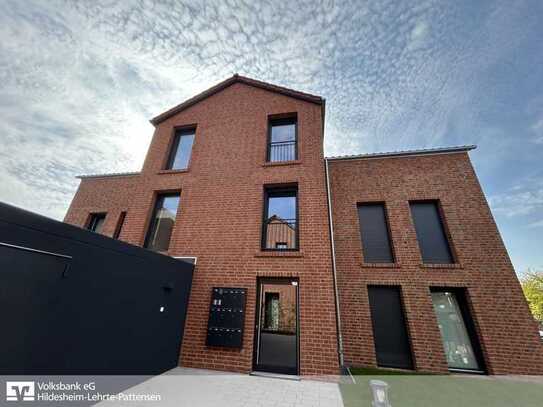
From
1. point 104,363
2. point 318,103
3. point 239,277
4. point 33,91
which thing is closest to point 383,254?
point 239,277

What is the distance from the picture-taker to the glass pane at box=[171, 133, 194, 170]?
7.13 meters

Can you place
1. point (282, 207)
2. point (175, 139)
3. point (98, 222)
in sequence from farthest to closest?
point (98, 222), point (175, 139), point (282, 207)

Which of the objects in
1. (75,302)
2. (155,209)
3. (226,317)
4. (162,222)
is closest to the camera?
(75,302)

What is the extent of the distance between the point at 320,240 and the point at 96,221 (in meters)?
9.70

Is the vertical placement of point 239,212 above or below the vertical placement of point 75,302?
above

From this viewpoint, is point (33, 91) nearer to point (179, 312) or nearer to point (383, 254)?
point (179, 312)

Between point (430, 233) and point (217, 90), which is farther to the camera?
point (217, 90)

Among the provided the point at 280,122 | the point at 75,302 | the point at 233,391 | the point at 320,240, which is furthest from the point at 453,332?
the point at 75,302

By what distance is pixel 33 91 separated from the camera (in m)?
6.29

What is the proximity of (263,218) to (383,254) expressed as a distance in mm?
3998

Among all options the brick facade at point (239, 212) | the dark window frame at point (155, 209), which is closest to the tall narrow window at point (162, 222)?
the dark window frame at point (155, 209)

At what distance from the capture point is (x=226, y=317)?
4.69 metres

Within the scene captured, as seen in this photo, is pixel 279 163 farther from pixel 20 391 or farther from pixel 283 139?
pixel 20 391

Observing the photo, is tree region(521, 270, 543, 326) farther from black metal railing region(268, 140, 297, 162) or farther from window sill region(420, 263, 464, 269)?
Answer: black metal railing region(268, 140, 297, 162)
